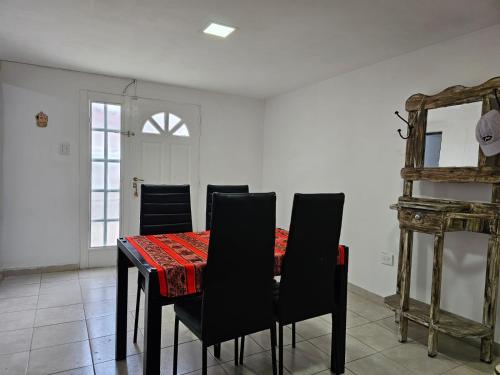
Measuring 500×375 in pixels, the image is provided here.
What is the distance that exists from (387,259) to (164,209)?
2.05 m

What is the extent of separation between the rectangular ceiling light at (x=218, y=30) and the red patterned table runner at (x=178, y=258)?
5.09ft

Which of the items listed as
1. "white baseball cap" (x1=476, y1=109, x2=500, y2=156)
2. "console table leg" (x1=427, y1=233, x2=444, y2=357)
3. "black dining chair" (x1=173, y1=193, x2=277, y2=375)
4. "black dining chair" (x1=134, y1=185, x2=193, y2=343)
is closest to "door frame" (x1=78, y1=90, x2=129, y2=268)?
"black dining chair" (x1=134, y1=185, x2=193, y2=343)

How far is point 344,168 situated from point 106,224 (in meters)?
2.85

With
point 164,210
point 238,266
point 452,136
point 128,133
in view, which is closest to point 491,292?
point 452,136

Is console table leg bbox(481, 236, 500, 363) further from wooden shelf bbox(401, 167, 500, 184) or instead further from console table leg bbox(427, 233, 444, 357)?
wooden shelf bbox(401, 167, 500, 184)

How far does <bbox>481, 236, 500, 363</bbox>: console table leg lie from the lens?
2098 mm

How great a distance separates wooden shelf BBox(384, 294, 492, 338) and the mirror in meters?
1.07

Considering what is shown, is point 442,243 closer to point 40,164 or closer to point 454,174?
point 454,174

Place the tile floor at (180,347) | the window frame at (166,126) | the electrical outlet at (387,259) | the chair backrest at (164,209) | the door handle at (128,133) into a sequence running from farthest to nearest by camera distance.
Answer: the window frame at (166,126)
the door handle at (128,133)
the electrical outlet at (387,259)
the chair backrest at (164,209)
the tile floor at (180,347)

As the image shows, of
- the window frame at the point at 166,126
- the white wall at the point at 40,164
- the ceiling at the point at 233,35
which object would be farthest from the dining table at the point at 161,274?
the window frame at the point at 166,126

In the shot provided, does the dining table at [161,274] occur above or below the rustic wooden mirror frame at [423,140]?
below

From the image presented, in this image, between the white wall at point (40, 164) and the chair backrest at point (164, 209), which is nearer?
the chair backrest at point (164, 209)

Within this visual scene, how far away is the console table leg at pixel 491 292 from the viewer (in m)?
2.10

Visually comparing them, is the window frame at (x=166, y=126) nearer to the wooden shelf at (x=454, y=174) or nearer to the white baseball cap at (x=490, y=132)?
the wooden shelf at (x=454, y=174)
